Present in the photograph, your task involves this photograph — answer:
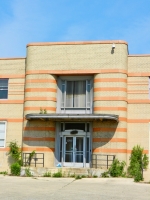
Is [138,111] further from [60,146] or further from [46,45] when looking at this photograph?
[46,45]

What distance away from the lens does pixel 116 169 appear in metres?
24.1

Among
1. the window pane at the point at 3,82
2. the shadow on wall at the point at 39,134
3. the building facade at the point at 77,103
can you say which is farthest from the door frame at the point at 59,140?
the window pane at the point at 3,82

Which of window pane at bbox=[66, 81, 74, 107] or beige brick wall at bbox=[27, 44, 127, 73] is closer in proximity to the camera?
beige brick wall at bbox=[27, 44, 127, 73]

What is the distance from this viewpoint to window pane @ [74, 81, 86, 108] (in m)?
27.4

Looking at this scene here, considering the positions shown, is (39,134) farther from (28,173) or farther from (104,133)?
(104,133)

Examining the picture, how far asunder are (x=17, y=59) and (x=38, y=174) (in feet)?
30.5

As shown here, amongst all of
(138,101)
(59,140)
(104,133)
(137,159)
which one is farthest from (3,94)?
(137,159)

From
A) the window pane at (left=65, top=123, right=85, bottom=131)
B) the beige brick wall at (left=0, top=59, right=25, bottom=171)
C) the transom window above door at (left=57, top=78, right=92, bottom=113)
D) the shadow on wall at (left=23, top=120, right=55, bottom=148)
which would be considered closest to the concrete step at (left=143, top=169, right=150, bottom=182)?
the window pane at (left=65, top=123, right=85, bottom=131)

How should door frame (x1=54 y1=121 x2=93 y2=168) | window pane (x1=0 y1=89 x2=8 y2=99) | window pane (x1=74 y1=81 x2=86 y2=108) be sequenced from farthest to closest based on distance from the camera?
window pane (x1=0 y1=89 x2=8 y2=99) < window pane (x1=74 y1=81 x2=86 y2=108) < door frame (x1=54 y1=121 x2=93 y2=168)

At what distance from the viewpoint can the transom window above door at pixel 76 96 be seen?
27.2m

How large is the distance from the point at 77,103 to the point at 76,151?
3.53 meters

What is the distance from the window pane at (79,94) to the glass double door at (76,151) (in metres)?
2.51

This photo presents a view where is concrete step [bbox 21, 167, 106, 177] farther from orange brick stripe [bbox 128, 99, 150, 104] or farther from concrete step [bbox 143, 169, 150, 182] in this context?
orange brick stripe [bbox 128, 99, 150, 104]

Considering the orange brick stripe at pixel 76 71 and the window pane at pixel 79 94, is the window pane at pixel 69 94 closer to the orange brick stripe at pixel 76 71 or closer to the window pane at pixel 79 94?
the window pane at pixel 79 94
